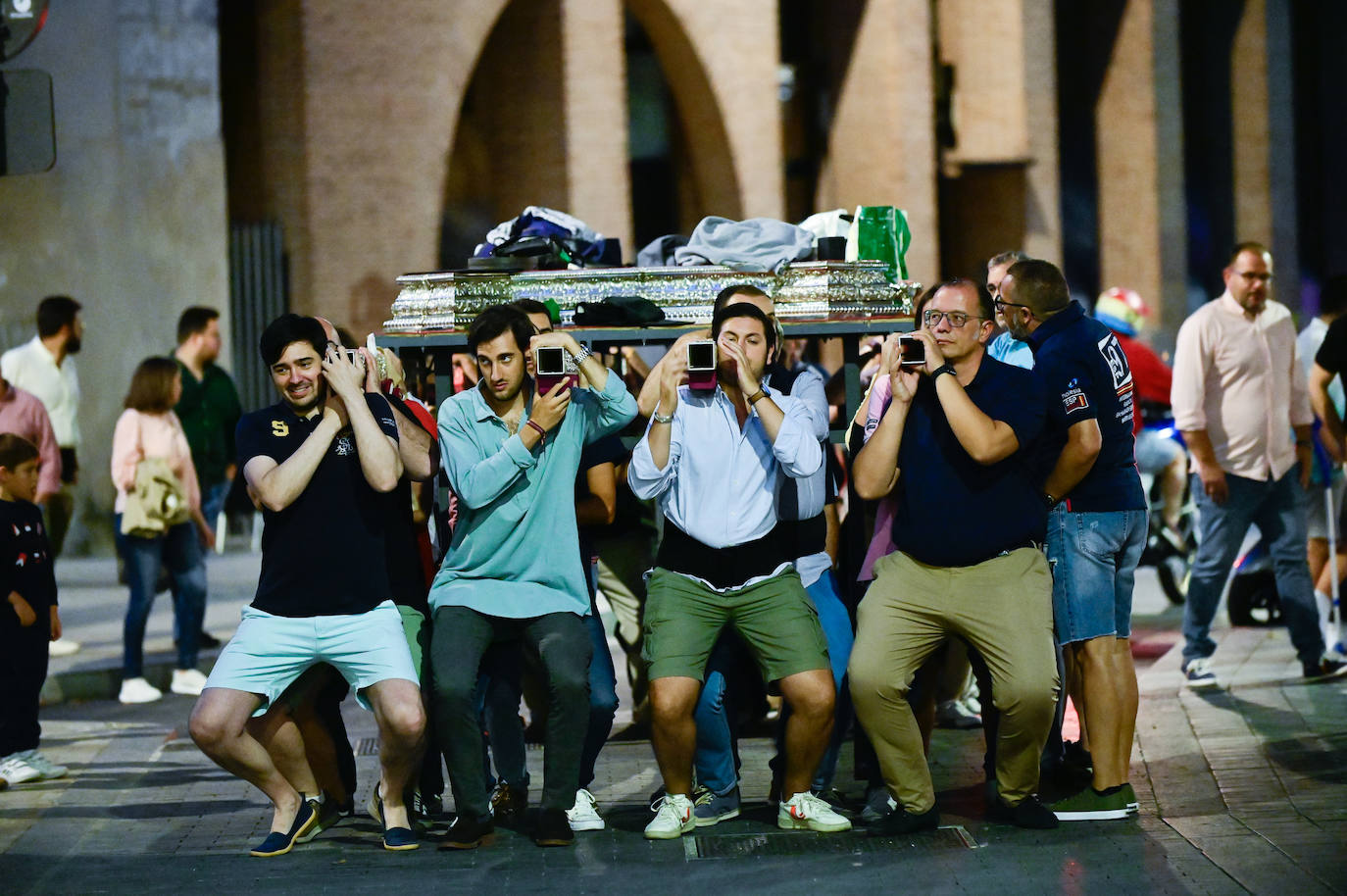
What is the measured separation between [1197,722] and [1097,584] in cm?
178

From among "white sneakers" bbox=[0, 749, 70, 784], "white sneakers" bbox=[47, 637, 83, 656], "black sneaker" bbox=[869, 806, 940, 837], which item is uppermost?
"white sneakers" bbox=[47, 637, 83, 656]

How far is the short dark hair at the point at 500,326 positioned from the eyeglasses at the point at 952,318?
1.40 m

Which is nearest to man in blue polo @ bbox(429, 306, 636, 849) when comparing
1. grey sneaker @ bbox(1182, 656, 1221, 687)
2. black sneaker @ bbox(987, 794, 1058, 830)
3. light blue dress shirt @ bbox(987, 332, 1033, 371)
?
black sneaker @ bbox(987, 794, 1058, 830)

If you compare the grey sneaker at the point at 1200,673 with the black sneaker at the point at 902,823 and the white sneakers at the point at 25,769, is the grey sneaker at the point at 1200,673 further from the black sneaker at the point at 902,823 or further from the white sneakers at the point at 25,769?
the white sneakers at the point at 25,769

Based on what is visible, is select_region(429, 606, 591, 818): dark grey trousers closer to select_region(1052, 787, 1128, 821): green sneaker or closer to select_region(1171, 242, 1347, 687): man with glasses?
select_region(1052, 787, 1128, 821): green sneaker

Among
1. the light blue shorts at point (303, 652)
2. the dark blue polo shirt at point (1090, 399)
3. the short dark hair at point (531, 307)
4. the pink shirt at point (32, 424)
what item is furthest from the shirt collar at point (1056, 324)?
the pink shirt at point (32, 424)

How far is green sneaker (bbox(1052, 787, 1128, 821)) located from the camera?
6.50 m

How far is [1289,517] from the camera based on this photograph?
8906 mm

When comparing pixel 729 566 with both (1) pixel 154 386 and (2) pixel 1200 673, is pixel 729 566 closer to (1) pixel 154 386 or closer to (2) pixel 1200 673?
(2) pixel 1200 673

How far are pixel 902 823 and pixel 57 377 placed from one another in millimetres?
6991

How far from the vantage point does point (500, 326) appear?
658 centimetres

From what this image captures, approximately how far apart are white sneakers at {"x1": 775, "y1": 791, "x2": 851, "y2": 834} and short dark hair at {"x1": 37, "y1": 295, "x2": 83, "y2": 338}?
640 centimetres

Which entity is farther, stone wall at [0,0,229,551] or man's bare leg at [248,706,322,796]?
stone wall at [0,0,229,551]

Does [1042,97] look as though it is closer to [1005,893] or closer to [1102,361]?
[1102,361]
